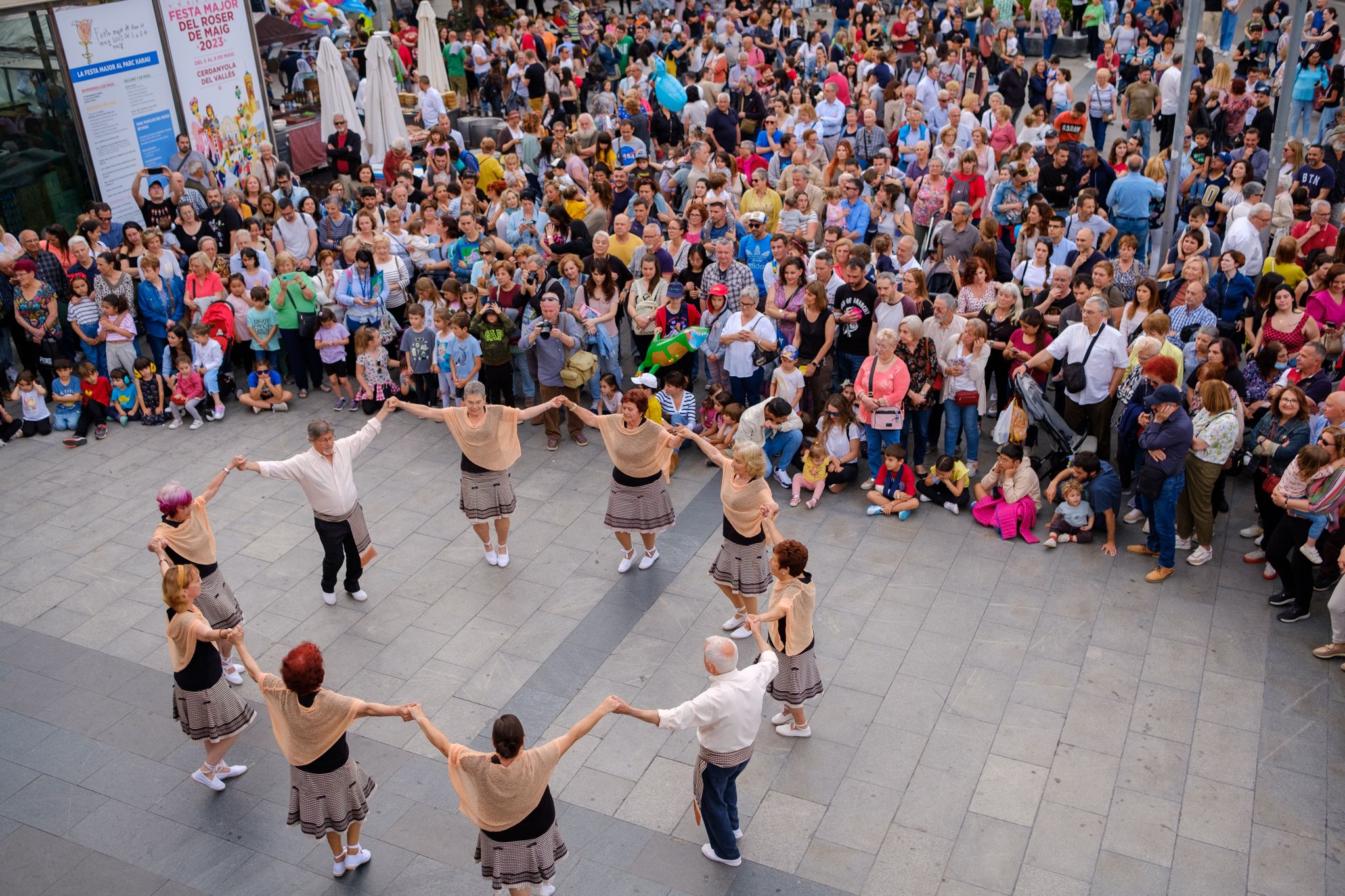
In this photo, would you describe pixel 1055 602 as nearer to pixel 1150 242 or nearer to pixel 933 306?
pixel 933 306

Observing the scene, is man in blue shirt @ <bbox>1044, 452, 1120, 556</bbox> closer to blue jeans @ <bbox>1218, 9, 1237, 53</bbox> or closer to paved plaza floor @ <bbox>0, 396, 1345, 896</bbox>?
paved plaza floor @ <bbox>0, 396, 1345, 896</bbox>

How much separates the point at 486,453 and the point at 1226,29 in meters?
21.4

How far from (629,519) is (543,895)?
351 cm

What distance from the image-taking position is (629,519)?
9422 millimetres

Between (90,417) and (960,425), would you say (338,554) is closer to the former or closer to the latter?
(90,417)

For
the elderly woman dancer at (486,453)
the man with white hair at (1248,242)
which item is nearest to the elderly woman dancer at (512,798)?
the elderly woman dancer at (486,453)

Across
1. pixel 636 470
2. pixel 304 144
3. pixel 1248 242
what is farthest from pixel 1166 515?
pixel 304 144

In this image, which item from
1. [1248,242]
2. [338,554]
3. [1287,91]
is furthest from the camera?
[1287,91]

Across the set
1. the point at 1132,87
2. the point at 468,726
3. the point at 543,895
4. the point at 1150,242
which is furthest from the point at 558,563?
the point at 1132,87

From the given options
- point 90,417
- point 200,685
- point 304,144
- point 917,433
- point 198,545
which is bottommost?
point 90,417

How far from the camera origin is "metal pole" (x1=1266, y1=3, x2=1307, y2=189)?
11.5m

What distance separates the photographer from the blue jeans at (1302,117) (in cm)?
1820

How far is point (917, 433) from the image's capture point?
11.0 meters

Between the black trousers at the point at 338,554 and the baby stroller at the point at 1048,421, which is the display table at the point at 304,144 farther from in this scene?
the baby stroller at the point at 1048,421
